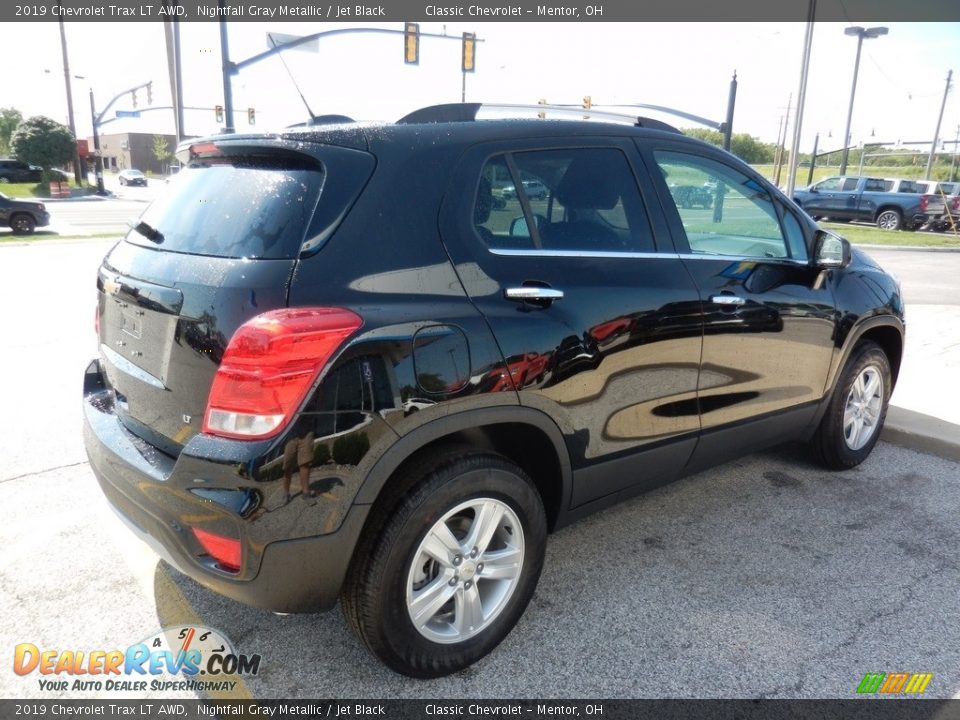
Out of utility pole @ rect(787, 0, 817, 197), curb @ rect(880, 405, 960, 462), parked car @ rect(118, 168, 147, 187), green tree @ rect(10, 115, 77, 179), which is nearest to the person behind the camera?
curb @ rect(880, 405, 960, 462)

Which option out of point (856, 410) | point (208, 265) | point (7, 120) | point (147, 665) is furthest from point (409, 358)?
point (7, 120)

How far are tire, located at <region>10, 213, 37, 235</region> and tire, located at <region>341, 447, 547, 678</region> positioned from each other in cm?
2137

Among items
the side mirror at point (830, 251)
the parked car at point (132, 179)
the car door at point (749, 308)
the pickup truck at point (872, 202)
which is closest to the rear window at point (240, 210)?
the car door at point (749, 308)

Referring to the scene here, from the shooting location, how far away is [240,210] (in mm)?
2322

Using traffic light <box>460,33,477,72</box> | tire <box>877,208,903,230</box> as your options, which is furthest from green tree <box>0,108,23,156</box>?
tire <box>877,208,903,230</box>

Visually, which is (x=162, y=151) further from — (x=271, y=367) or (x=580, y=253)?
(x=271, y=367)

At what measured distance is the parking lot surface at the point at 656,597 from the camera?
253 centimetres

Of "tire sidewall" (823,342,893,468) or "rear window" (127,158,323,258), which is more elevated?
"rear window" (127,158,323,258)

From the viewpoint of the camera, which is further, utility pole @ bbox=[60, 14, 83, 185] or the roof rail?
utility pole @ bbox=[60, 14, 83, 185]

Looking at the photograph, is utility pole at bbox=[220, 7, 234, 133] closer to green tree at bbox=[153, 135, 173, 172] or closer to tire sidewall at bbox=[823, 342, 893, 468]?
tire sidewall at bbox=[823, 342, 893, 468]

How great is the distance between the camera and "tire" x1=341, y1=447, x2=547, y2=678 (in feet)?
7.45

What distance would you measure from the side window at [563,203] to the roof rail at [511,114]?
0.19 m

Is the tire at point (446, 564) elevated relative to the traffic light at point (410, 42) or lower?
lower

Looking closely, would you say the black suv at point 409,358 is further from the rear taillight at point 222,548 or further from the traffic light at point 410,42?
the traffic light at point 410,42
